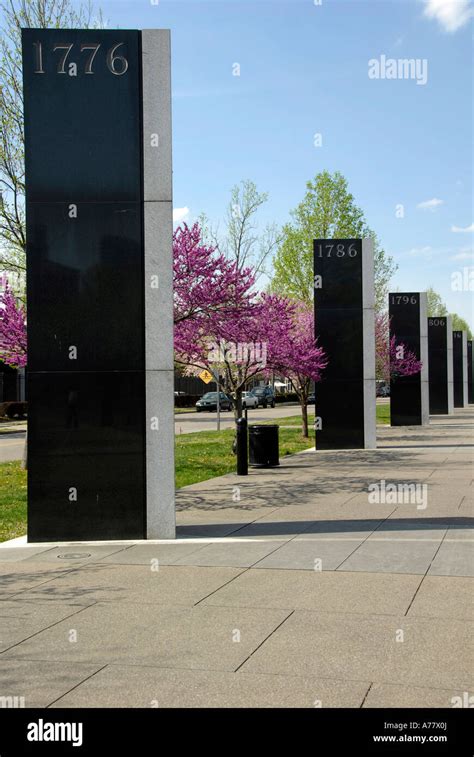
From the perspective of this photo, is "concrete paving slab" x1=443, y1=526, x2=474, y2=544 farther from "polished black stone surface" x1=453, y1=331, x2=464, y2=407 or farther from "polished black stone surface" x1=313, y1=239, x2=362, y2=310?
"polished black stone surface" x1=453, y1=331, x2=464, y2=407

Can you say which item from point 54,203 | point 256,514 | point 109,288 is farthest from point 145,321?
point 256,514

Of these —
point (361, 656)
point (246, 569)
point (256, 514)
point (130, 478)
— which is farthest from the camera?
point (256, 514)

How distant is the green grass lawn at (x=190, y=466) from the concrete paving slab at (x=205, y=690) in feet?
18.5

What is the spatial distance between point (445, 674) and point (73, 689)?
2.23 m

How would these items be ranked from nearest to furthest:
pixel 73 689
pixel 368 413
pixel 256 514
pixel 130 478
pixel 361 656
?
1. pixel 73 689
2. pixel 361 656
3. pixel 130 478
4. pixel 256 514
5. pixel 368 413

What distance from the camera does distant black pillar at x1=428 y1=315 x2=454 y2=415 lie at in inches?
1757

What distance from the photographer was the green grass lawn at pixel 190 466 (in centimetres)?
1161

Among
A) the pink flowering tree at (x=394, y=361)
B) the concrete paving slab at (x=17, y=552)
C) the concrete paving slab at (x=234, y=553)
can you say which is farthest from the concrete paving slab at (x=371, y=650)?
the pink flowering tree at (x=394, y=361)

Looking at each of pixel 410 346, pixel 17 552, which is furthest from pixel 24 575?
pixel 410 346

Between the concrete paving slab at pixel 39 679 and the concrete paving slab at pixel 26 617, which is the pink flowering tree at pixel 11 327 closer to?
the concrete paving slab at pixel 26 617

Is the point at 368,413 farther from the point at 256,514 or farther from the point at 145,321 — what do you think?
the point at 145,321

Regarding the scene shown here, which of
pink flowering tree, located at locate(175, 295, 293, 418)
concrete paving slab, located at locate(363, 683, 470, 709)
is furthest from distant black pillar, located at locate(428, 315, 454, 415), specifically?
concrete paving slab, located at locate(363, 683, 470, 709)

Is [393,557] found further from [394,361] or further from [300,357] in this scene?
[394,361]

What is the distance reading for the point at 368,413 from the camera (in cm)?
2281
